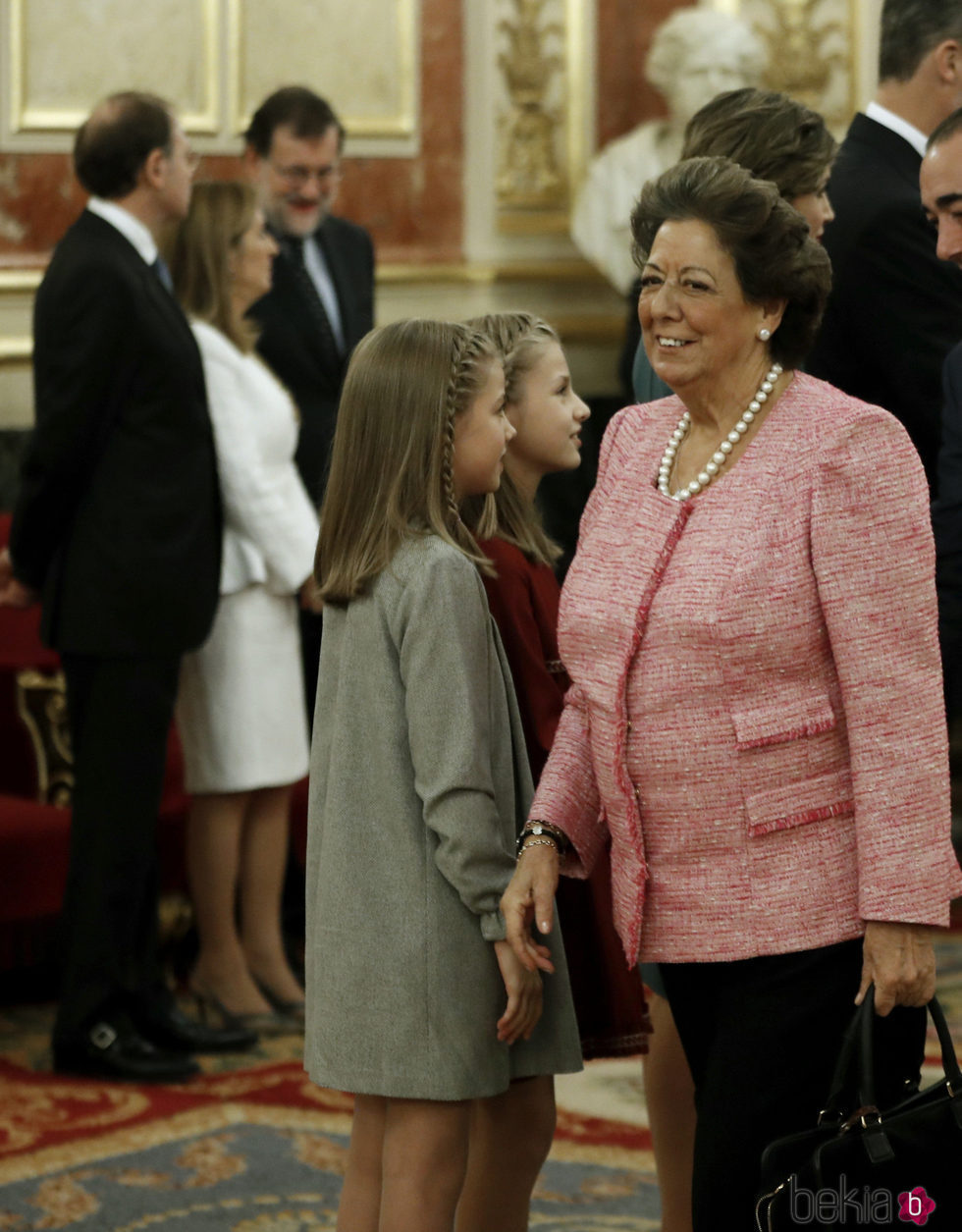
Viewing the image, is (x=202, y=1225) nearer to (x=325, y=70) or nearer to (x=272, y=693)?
(x=272, y=693)

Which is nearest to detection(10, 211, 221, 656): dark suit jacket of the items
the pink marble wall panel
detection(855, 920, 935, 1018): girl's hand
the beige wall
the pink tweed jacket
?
the beige wall

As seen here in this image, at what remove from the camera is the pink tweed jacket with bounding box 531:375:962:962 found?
2.10 meters

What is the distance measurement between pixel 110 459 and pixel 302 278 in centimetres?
116

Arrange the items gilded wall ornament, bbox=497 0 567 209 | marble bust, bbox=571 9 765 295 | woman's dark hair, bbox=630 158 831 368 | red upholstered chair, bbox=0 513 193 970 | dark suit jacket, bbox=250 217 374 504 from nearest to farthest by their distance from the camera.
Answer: woman's dark hair, bbox=630 158 831 368 < red upholstered chair, bbox=0 513 193 970 < dark suit jacket, bbox=250 217 374 504 < marble bust, bbox=571 9 765 295 < gilded wall ornament, bbox=497 0 567 209

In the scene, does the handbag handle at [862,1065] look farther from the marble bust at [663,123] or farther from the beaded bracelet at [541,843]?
the marble bust at [663,123]

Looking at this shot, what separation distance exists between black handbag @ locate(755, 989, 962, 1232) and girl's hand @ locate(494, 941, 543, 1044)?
17.0 inches

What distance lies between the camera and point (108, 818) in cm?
423

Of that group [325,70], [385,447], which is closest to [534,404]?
[385,447]

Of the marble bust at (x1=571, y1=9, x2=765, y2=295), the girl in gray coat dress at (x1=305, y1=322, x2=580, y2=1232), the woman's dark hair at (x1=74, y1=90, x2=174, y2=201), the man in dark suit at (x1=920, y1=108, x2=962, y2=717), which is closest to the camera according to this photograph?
the girl in gray coat dress at (x1=305, y1=322, x2=580, y2=1232)

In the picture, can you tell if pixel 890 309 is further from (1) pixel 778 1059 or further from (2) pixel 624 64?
(2) pixel 624 64

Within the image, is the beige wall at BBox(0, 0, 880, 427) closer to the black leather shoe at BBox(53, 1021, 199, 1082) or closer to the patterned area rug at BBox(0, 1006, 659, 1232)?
the black leather shoe at BBox(53, 1021, 199, 1082)

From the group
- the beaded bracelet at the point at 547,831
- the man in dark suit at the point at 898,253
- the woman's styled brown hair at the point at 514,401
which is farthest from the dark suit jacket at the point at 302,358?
the beaded bracelet at the point at 547,831

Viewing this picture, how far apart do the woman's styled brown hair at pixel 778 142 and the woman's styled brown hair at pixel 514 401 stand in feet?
1.12

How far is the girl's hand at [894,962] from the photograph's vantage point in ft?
6.84
